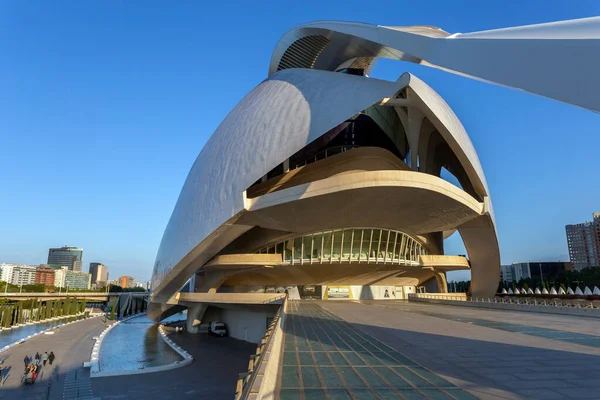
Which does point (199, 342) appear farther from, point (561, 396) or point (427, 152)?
point (561, 396)

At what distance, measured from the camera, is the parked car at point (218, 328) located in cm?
2888

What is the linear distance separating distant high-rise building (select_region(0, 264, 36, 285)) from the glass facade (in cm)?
17277

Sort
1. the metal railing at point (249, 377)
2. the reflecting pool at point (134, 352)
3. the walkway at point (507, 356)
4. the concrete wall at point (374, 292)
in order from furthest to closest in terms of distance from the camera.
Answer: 1. the concrete wall at point (374, 292)
2. the reflecting pool at point (134, 352)
3. the walkway at point (507, 356)
4. the metal railing at point (249, 377)

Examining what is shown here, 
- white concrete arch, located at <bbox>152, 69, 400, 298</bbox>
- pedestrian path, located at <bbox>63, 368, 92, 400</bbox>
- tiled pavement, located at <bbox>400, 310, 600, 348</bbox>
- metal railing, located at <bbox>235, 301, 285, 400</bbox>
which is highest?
white concrete arch, located at <bbox>152, 69, 400, 298</bbox>

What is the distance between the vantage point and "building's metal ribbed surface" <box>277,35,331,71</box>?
26983 millimetres

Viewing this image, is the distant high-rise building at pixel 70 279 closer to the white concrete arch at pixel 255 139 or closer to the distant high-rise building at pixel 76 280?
the distant high-rise building at pixel 76 280

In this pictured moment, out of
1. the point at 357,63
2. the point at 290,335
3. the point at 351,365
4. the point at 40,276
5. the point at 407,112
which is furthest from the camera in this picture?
the point at 40,276

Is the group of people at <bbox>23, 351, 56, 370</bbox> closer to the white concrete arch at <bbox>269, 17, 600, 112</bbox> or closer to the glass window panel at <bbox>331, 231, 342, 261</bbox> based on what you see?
the glass window panel at <bbox>331, 231, 342, 261</bbox>

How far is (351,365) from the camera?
586cm

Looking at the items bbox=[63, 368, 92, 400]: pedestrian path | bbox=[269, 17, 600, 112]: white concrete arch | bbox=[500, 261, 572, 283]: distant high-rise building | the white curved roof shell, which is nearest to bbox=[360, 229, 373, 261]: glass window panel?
the white curved roof shell

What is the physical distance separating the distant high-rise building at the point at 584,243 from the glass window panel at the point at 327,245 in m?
80.5

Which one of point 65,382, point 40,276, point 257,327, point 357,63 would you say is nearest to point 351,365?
point 65,382

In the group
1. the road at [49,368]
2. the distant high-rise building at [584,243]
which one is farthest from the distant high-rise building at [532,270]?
the road at [49,368]

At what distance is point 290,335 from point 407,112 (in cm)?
1699
